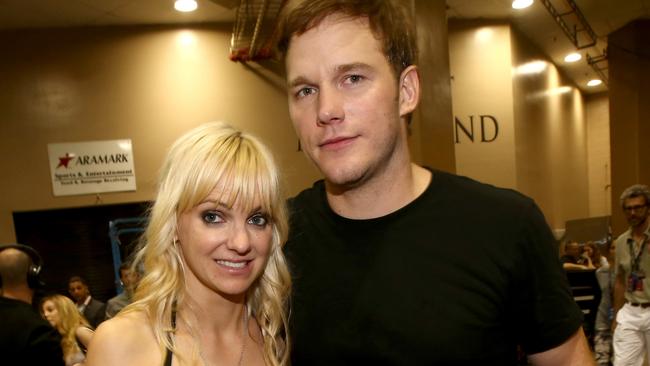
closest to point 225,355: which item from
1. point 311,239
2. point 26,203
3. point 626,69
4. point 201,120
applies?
point 311,239

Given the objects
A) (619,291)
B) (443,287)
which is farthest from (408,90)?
(619,291)

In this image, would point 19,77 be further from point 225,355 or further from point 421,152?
point 225,355

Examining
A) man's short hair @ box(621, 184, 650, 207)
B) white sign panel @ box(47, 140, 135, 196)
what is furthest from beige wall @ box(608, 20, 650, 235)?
white sign panel @ box(47, 140, 135, 196)

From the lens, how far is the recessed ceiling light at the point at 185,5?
22.9ft

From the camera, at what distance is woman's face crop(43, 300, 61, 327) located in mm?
4379

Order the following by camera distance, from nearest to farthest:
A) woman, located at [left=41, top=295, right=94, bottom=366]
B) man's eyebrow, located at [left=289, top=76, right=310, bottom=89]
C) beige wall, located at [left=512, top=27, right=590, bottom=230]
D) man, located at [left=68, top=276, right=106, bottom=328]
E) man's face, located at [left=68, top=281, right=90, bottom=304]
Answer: man's eyebrow, located at [left=289, top=76, right=310, bottom=89]
woman, located at [left=41, top=295, right=94, bottom=366]
man, located at [left=68, top=276, right=106, bottom=328]
man's face, located at [left=68, top=281, right=90, bottom=304]
beige wall, located at [left=512, top=27, right=590, bottom=230]

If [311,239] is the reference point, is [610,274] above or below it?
below

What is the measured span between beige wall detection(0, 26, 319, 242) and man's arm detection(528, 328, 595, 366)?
6060mm

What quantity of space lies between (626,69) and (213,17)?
8.03 m

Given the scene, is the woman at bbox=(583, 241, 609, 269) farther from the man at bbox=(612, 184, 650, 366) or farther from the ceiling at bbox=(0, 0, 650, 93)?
the ceiling at bbox=(0, 0, 650, 93)

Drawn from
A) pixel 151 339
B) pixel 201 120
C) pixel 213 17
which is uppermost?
pixel 213 17

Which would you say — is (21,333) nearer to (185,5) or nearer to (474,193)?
(474,193)

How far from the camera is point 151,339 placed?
4.84 ft

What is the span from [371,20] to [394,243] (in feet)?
2.14
